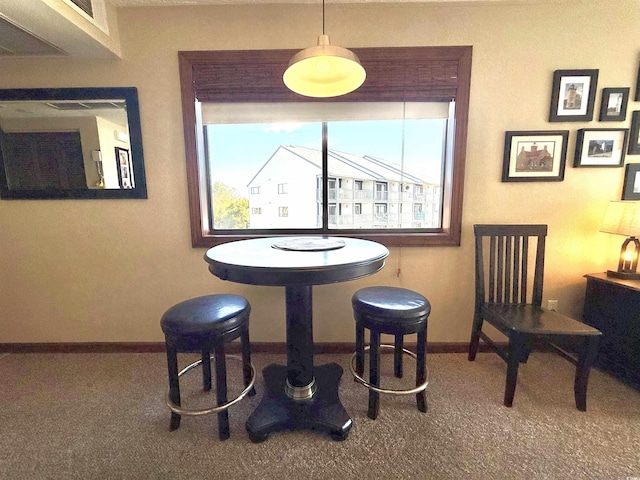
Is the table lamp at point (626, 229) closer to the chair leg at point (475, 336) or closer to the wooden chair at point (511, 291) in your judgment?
the wooden chair at point (511, 291)

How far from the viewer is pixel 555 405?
1566 millimetres

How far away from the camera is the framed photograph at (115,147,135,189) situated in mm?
1967

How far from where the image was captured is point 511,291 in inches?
75.5

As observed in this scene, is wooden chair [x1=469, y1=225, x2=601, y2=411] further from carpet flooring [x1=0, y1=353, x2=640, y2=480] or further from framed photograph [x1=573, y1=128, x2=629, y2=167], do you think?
framed photograph [x1=573, y1=128, x2=629, y2=167]

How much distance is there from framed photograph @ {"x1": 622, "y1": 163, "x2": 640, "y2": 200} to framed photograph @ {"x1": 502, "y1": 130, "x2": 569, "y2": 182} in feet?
1.49

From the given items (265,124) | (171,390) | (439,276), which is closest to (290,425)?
(171,390)

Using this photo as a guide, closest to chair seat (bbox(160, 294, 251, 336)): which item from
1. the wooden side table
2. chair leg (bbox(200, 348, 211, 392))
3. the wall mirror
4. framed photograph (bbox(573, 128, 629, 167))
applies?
chair leg (bbox(200, 348, 211, 392))

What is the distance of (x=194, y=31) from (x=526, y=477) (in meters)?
3.12

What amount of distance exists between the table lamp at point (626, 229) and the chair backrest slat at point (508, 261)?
0.40m

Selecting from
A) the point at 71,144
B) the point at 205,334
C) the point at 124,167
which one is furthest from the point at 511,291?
the point at 71,144

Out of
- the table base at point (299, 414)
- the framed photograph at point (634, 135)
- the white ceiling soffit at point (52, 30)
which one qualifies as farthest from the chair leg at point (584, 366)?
the white ceiling soffit at point (52, 30)

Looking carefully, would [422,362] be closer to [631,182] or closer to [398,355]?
[398,355]

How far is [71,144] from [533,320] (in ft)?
10.9

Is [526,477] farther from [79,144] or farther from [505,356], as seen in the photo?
[79,144]
